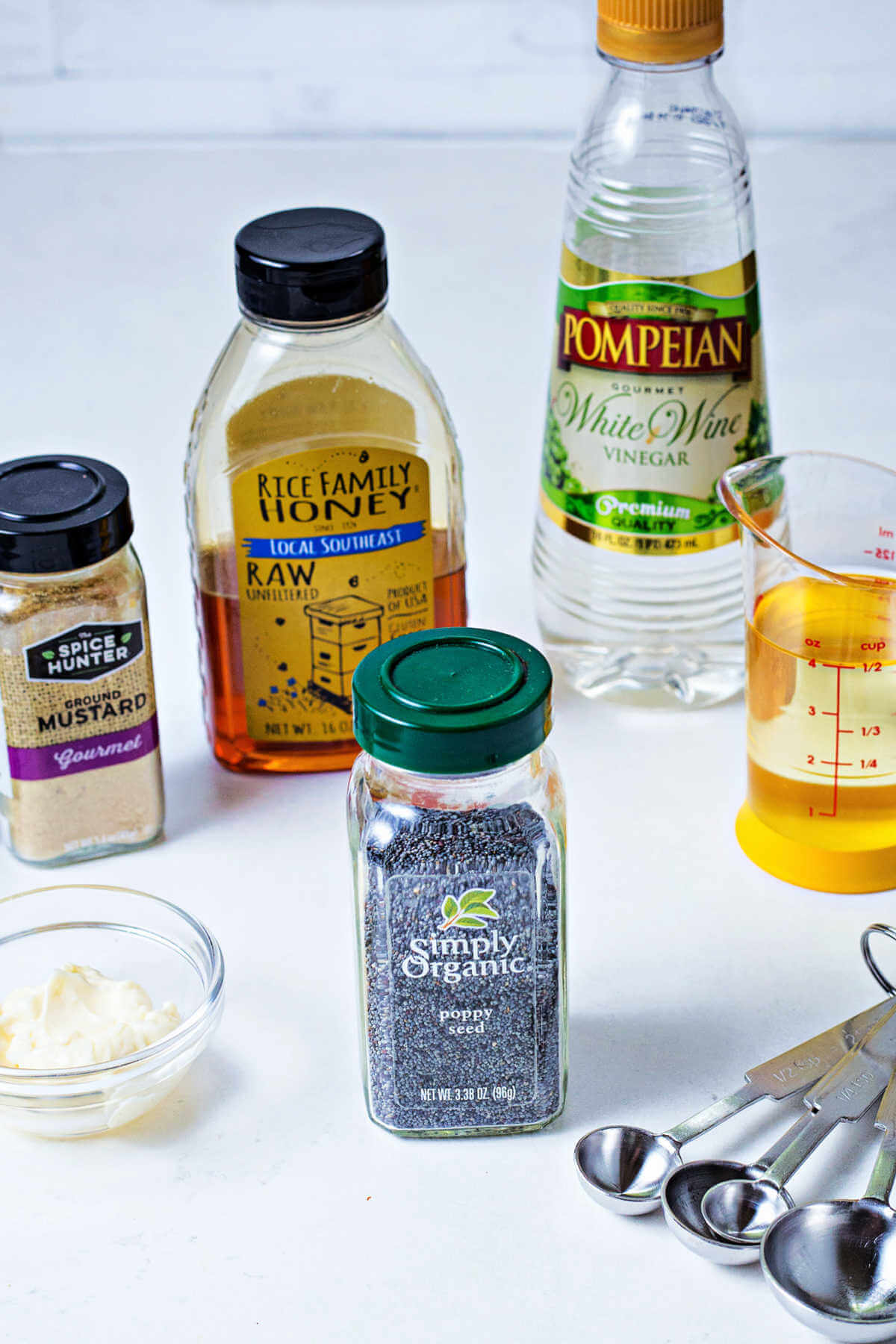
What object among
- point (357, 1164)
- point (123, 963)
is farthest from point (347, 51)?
point (357, 1164)

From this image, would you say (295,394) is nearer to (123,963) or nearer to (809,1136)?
(123,963)

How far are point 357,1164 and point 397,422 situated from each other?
396mm

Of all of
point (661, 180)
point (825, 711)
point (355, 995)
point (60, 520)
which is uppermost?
point (661, 180)

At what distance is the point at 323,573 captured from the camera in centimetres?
92

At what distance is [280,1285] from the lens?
2.14 ft

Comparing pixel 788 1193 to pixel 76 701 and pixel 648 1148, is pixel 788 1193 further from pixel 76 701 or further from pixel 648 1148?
pixel 76 701

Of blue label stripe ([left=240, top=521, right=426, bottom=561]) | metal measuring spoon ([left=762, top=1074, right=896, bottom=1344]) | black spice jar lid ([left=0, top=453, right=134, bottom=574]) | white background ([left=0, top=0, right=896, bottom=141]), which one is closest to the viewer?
metal measuring spoon ([left=762, top=1074, right=896, bottom=1344])

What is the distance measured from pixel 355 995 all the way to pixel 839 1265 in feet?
0.89

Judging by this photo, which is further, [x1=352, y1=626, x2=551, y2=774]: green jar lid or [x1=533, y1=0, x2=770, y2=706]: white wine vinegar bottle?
[x1=533, y1=0, x2=770, y2=706]: white wine vinegar bottle

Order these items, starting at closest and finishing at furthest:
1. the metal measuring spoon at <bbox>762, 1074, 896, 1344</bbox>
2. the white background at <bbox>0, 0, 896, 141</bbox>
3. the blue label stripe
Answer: the metal measuring spoon at <bbox>762, 1074, 896, 1344</bbox>
the blue label stripe
the white background at <bbox>0, 0, 896, 141</bbox>

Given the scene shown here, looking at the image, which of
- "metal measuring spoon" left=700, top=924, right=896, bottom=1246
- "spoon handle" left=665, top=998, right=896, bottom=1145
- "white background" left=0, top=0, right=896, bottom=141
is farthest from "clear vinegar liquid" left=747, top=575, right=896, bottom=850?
"white background" left=0, top=0, right=896, bottom=141

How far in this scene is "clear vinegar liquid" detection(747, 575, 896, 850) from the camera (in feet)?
2.72

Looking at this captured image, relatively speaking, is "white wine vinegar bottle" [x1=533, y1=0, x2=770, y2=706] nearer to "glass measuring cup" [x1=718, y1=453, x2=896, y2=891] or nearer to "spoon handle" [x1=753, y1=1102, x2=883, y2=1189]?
"glass measuring cup" [x1=718, y1=453, x2=896, y2=891]

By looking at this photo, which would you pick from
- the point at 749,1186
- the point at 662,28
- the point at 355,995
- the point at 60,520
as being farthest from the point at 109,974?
the point at 662,28
